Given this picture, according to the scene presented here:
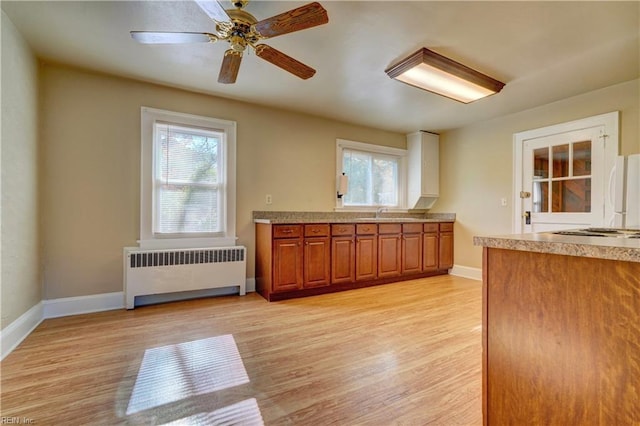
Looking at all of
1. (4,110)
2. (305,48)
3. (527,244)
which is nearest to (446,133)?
(305,48)

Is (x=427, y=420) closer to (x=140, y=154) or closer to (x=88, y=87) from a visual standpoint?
(x=140, y=154)

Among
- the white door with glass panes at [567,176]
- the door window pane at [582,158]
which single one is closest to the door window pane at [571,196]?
the white door with glass panes at [567,176]

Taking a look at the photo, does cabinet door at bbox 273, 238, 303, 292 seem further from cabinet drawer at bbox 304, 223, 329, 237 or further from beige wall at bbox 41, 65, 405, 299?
beige wall at bbox 41, 65, 405, 299

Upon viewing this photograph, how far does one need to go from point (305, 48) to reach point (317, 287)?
256cm

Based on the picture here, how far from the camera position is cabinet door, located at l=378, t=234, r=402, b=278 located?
12.9ft

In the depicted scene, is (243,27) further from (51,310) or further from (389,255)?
(389,255)

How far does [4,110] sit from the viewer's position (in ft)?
6.57

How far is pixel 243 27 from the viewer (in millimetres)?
1775

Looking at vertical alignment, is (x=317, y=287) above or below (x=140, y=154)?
below

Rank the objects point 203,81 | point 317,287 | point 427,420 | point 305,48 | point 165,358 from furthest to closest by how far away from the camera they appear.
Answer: point 317,287 < point 203,81 < point 305,48 < point 165,358 < point 427,420

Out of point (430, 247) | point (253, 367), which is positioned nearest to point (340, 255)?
point (430, 247)

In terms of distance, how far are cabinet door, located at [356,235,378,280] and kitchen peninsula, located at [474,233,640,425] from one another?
253cm

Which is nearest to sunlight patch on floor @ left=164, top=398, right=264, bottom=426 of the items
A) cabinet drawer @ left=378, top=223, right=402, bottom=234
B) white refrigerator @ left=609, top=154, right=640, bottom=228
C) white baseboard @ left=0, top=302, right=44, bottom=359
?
white baseboard @ left=0, top=302, right=44, bottom=359

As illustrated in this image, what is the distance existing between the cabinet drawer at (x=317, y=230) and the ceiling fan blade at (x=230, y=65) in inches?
69.5
